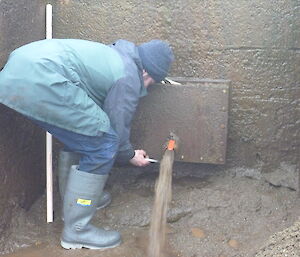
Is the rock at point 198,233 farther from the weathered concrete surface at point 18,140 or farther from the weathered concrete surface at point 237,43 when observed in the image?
the weathered concrete surface at point 18,140

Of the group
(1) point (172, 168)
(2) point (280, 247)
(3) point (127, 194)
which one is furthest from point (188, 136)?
(2) point (280, 247)

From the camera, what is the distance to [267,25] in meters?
3.69

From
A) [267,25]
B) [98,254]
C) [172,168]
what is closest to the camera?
[98,254]

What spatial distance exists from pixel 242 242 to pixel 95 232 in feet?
Result: 3.32

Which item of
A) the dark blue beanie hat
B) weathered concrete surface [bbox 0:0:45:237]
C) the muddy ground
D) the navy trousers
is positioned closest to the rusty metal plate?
the muddy ground

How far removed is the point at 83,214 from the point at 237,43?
1674 mm

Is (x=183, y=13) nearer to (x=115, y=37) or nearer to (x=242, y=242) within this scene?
(x=115, y=37)

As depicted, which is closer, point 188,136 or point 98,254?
point 98,254

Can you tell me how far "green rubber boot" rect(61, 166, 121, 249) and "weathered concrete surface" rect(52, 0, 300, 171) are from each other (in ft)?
3.72

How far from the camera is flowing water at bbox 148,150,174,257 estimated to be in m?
3.46

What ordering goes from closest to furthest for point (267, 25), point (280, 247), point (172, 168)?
point (280, 247)
point (267, 25)
point (172, 168)

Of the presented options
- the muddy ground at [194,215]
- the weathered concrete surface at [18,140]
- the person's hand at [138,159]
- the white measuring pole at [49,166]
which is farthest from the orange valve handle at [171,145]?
the weathered concrete surface at [18,140]

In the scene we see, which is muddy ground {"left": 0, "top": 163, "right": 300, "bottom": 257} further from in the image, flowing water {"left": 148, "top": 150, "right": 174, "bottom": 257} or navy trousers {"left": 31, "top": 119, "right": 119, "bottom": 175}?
navy trousers {"left": 31, "top": 119, "right": 119, "bottom": 175}

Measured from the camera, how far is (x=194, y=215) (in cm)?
378
